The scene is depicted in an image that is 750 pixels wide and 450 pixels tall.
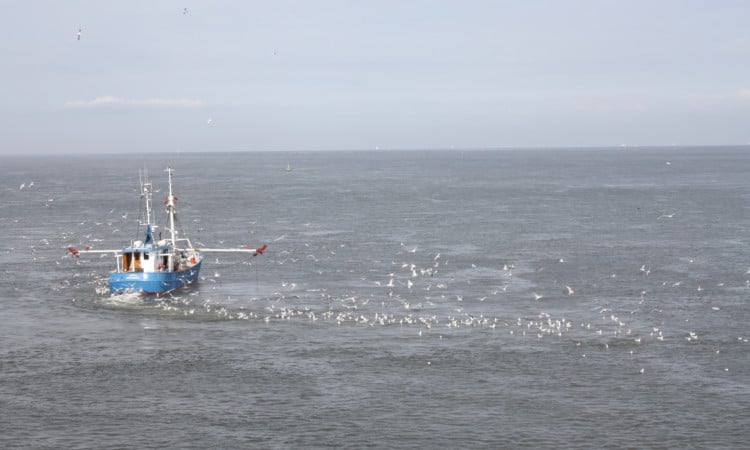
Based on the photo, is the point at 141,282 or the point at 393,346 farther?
the point at 141,282

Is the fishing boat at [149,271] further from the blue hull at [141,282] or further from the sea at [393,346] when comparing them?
the sea at [393,346]

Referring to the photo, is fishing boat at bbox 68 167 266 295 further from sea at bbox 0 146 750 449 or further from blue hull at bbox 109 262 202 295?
sea at bbox 0 146 750 449

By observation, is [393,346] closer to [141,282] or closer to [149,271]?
[141,282]

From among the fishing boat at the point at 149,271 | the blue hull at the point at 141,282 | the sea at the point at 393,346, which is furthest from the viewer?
the fishing boat at the point at 149,271

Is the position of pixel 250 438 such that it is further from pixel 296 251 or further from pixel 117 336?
pixel 296 251

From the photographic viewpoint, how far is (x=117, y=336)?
2840 inches

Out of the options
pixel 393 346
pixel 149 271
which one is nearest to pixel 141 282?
pixel 149 271

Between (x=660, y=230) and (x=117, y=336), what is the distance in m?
87.0

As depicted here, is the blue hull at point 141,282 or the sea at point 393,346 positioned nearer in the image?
the sea at point 393,346

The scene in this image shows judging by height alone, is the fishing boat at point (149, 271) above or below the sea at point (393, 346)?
above

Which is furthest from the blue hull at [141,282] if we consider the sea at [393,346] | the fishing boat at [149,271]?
the sea at [393,346]

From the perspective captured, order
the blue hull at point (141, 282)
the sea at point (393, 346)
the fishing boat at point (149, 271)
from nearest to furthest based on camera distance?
the sea at point (393, 346) < the blue hull at point (141, 282) < the fishing boat at point (149, 271)

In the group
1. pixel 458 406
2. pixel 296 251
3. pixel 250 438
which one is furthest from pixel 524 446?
pixel 296 251

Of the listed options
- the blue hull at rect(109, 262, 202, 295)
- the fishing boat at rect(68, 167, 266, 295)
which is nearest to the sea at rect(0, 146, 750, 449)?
the blue hull at rect(109, 262, 202, 295)
